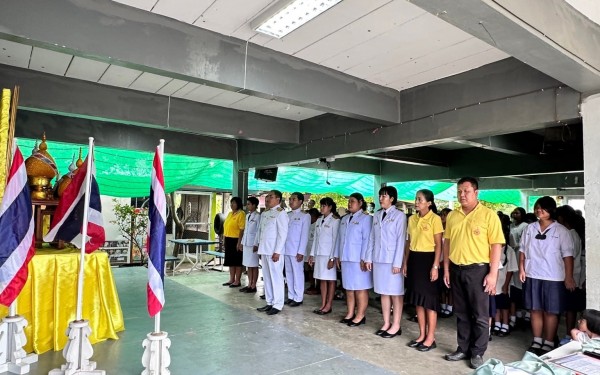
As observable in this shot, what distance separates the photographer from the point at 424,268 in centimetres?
388

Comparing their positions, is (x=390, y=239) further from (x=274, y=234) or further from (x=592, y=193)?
(x=592, y=193)

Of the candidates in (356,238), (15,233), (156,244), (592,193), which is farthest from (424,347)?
(15,233)

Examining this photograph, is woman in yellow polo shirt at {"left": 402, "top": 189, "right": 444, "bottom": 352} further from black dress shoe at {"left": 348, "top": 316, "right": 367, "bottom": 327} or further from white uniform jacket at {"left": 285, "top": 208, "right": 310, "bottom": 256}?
white uniform jacket at {"left": 285, "top": 208, "right": 310, "bottom": 256}

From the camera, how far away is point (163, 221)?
2.77m

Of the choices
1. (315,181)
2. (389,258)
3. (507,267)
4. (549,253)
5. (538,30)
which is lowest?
(507,267)

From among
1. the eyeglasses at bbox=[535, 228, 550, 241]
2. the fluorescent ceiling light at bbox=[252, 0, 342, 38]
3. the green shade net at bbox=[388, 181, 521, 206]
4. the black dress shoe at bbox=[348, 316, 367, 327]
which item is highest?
the fluorescent ceiling light at bbox=[252, 0, 342, 38]

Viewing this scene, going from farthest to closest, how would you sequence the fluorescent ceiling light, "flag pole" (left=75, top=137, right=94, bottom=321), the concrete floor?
the concrete floor < "flag pole" (left=75, top=137, right=94, bottom=321) < the fluorescent ceiling light

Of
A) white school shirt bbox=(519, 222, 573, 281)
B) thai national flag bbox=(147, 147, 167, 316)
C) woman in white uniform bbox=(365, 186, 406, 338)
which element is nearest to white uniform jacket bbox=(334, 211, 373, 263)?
woman in white uniform bbox=(365, 186, 406, 338)

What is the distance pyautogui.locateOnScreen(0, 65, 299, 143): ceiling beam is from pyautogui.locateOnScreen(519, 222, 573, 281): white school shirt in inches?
144

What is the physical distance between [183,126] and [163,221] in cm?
262

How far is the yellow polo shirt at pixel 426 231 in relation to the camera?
3861mm

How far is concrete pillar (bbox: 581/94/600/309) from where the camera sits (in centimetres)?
299

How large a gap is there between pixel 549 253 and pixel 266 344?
2825mm

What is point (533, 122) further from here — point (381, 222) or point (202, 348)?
point (202, 348)
